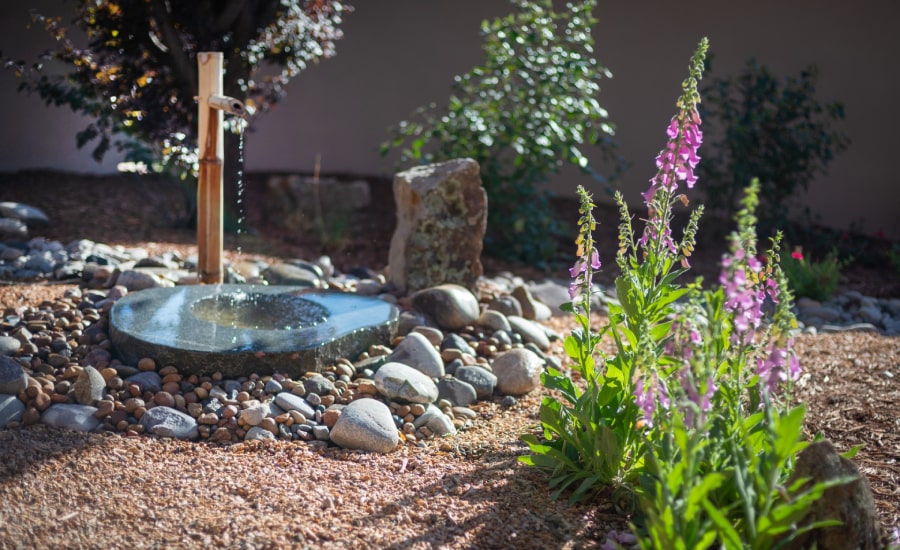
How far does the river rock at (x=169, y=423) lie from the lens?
3070mm

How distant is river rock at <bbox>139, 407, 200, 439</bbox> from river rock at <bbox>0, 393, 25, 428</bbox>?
1.44ft

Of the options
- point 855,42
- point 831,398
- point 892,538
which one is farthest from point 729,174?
point 892,538

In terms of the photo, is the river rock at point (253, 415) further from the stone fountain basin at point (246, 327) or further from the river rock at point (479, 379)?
the river rock at point (479, 379)

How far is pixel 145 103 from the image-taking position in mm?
6074

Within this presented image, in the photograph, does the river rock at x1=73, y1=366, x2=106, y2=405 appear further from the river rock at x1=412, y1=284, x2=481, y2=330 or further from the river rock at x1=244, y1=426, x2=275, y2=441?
the river rock at x1=412, y1=284, x2=481, y2=330

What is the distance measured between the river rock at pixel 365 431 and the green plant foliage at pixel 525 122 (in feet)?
10.8

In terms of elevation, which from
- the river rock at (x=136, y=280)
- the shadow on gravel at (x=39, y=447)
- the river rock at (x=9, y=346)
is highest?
the river rock at (x=136, y=280)

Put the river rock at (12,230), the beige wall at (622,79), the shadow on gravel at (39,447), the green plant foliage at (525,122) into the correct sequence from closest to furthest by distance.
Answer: the shadow on gravel at (39,447) < the river rock at (12,230) < the green plant foliage at (525,122) < the beige wall at (622,79)

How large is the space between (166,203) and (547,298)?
365 centimetres

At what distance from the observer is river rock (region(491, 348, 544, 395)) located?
381 centimetres

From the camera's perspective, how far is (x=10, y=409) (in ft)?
10.0

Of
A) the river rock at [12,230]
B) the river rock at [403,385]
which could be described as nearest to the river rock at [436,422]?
the river rock at [403,385]

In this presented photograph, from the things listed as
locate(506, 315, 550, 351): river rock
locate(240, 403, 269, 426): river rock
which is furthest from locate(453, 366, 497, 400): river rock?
locate(240, 403, 269, 426): river rock

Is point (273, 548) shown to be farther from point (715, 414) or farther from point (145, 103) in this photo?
point (145, 103)
